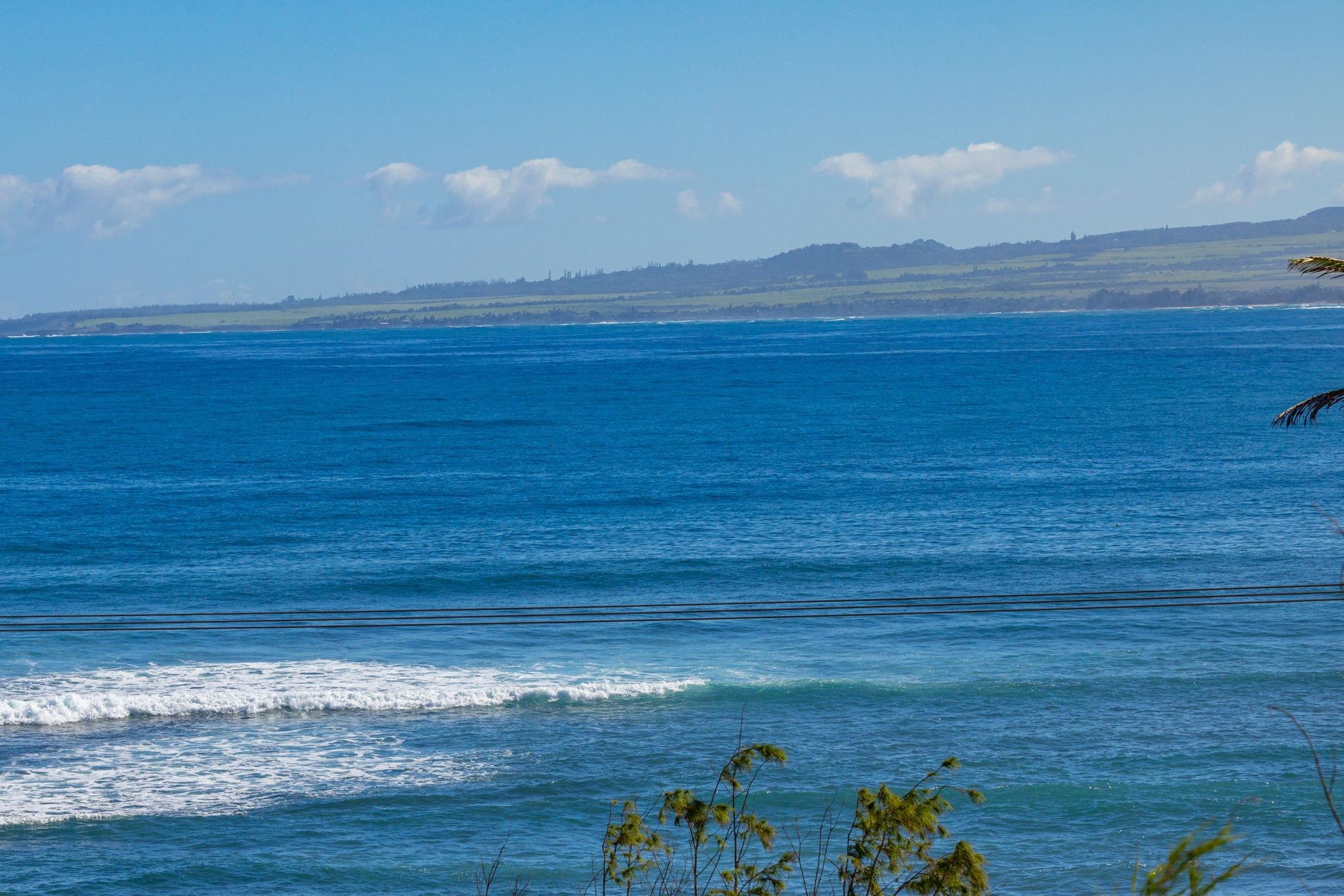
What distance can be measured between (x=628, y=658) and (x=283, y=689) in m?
7.37

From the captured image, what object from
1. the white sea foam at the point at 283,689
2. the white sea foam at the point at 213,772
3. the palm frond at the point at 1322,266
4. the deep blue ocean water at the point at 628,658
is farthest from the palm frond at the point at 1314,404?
the white sea foam at the point at 283,689

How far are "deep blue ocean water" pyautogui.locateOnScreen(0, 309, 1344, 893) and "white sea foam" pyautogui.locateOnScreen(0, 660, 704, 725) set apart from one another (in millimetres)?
98

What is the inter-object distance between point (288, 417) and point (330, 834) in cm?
7986

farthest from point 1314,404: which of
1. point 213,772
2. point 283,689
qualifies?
point 283,689

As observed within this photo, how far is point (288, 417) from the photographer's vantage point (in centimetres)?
9631

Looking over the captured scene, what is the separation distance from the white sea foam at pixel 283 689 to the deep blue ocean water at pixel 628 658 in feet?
0.32

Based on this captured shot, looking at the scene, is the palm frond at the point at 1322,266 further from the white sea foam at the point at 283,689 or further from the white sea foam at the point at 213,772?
the white sea foam at the point at 283,689

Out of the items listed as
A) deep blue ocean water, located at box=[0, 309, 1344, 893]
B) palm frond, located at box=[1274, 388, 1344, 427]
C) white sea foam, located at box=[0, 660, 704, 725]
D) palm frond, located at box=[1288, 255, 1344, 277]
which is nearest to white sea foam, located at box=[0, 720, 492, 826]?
deep blue ocean water, located at box=[0, 309, 1344, 893]

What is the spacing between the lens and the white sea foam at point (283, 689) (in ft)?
85.8

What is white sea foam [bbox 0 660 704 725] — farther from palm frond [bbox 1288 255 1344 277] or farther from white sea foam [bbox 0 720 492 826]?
palm frond [bbox 1288 255 1344 277]

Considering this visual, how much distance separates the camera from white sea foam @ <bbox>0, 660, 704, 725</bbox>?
26.1 metres

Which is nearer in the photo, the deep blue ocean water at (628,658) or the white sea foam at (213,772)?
the deep blue ocean water at (628,658)

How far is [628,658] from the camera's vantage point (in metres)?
29.9

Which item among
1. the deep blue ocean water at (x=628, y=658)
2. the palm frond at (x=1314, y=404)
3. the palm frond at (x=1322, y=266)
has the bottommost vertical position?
the deep blue ocean water at (x=628, y=658)
